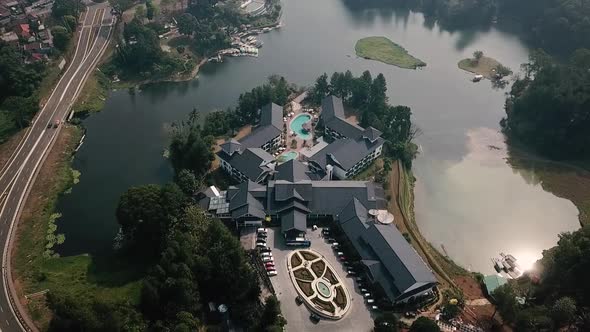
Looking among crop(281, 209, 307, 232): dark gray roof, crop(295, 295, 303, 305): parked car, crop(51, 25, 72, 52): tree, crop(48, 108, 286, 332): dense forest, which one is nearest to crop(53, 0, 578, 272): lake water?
crop(48, 108, 286, 332): dense forest

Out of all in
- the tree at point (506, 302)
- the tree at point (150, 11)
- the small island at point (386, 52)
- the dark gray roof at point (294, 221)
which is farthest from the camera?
the tree at point (150, 11)

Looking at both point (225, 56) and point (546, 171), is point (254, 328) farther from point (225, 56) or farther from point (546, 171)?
point (225, 56)

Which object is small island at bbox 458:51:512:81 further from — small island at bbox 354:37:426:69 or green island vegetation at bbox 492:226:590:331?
green island vegetation at bbox 492:226:590:331

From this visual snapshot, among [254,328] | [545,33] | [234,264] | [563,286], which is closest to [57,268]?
[234,264]

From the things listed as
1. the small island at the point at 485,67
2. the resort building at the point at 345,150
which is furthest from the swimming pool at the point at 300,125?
the small island at the point at 485,67

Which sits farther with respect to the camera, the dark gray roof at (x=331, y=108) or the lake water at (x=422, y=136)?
the dark gray roof at (x=331, y=108)

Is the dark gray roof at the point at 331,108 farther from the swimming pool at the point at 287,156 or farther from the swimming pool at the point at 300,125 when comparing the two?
the swimming pool at the point at 287,156

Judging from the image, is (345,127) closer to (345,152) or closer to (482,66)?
(345,152)
